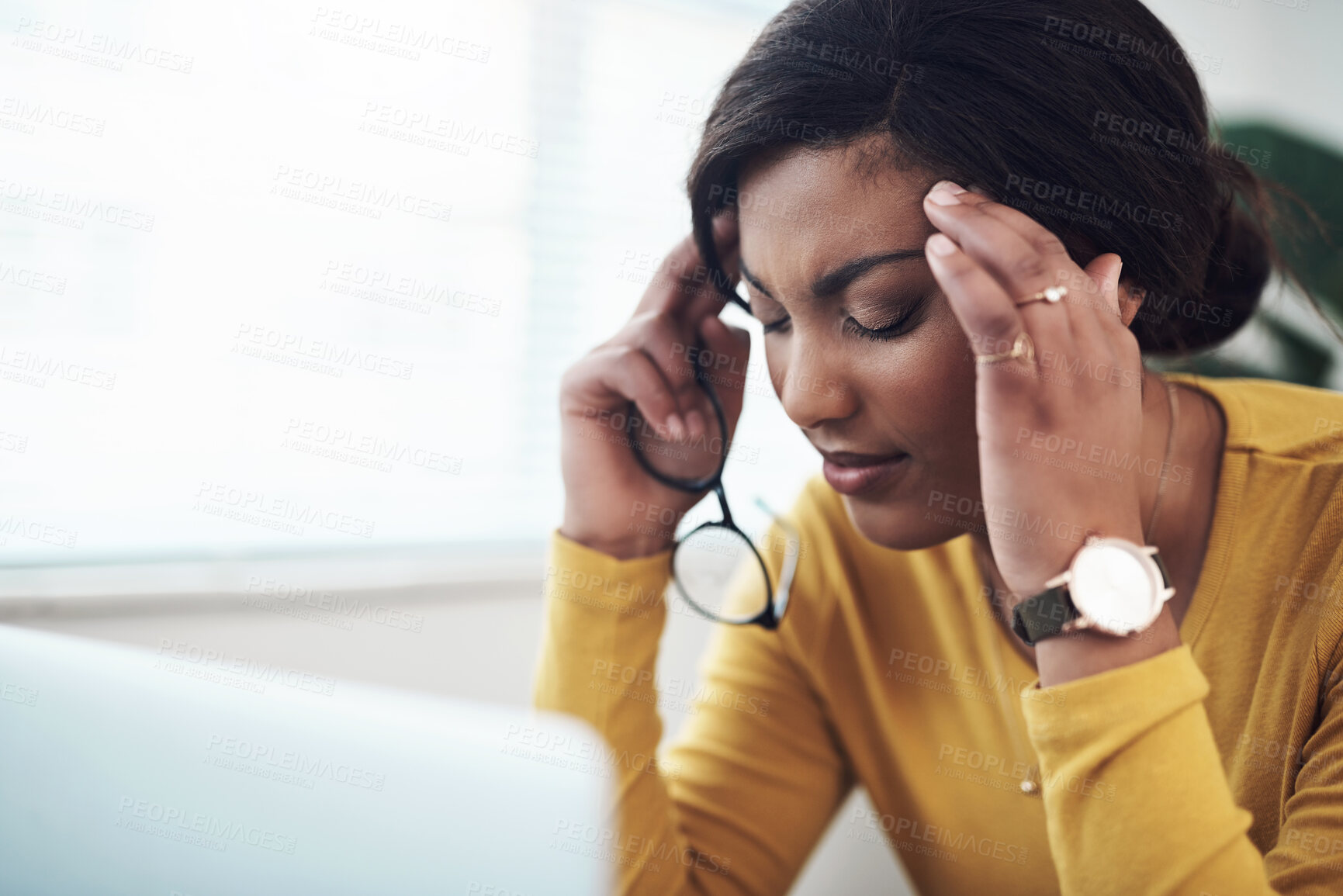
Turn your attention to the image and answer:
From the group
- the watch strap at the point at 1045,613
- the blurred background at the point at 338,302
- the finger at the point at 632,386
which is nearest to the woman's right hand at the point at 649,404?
the finger at the point at 632,386

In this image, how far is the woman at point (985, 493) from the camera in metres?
0.70

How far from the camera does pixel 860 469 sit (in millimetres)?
882

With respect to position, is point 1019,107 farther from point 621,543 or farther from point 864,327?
point 621,543

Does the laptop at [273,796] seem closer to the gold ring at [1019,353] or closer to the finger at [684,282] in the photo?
the gold ring at [1019,353]

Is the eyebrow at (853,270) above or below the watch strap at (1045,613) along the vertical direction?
above

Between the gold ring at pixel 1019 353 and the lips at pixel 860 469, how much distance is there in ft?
0.55

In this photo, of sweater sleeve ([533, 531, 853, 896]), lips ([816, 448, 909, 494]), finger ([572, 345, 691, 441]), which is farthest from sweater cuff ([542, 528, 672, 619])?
lips ([816, 448, 909, 494])

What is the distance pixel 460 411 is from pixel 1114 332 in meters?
1.34

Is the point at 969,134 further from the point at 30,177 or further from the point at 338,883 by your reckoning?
the point at 30,177

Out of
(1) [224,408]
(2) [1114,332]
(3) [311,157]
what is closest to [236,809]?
(2) [1114,332]

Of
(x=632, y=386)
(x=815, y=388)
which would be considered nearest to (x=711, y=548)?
(x=632, y=386)

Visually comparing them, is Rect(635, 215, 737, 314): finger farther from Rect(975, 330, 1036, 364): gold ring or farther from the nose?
Rect(975, 330, 1036, 364): gold ring

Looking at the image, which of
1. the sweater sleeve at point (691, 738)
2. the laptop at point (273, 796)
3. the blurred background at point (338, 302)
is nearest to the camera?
the laptop at point (273, 796)

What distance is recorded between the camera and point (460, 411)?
6.02 ft
